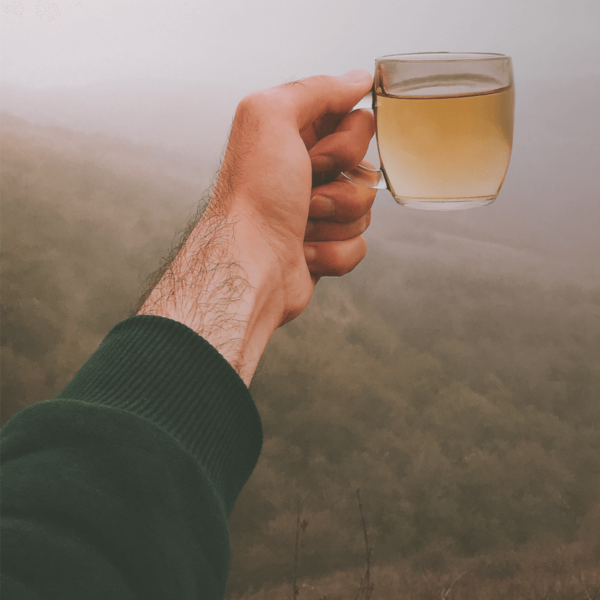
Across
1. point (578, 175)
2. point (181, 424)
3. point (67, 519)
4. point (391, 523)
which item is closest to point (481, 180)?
point (181, 424)

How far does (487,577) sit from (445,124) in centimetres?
101

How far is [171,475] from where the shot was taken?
439 mm

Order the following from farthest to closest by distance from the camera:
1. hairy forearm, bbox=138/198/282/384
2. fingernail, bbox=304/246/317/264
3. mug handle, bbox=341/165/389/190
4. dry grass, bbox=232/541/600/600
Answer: dry grass, bbox=232/541/600/600
fingernail, bbox=304/246/317/264
mug handle, bbox=341/165/389/190
hairy forearm, bbox=138/198/282/384

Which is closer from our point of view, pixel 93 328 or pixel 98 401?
pixel 98 401

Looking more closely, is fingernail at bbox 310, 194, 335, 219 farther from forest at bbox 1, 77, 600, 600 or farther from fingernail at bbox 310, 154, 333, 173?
forest at bbox 1, 77, 600, 600

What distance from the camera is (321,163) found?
78 centimetres

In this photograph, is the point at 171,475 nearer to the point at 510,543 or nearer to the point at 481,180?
the point at 481,180

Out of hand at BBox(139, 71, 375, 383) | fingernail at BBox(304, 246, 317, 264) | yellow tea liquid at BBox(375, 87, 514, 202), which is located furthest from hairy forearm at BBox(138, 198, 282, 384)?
yellow tea liquid at BBox(375, 87, 514, 202)

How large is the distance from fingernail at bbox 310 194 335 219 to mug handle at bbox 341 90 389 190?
0.05m

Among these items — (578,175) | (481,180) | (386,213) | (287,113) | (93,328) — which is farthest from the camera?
(93,328)

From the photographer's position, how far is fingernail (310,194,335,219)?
813 mm

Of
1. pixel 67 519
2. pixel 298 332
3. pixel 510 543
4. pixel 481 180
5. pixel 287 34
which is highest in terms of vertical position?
pixel 287 34

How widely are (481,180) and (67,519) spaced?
0.54m

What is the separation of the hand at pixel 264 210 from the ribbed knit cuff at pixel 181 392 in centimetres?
10
